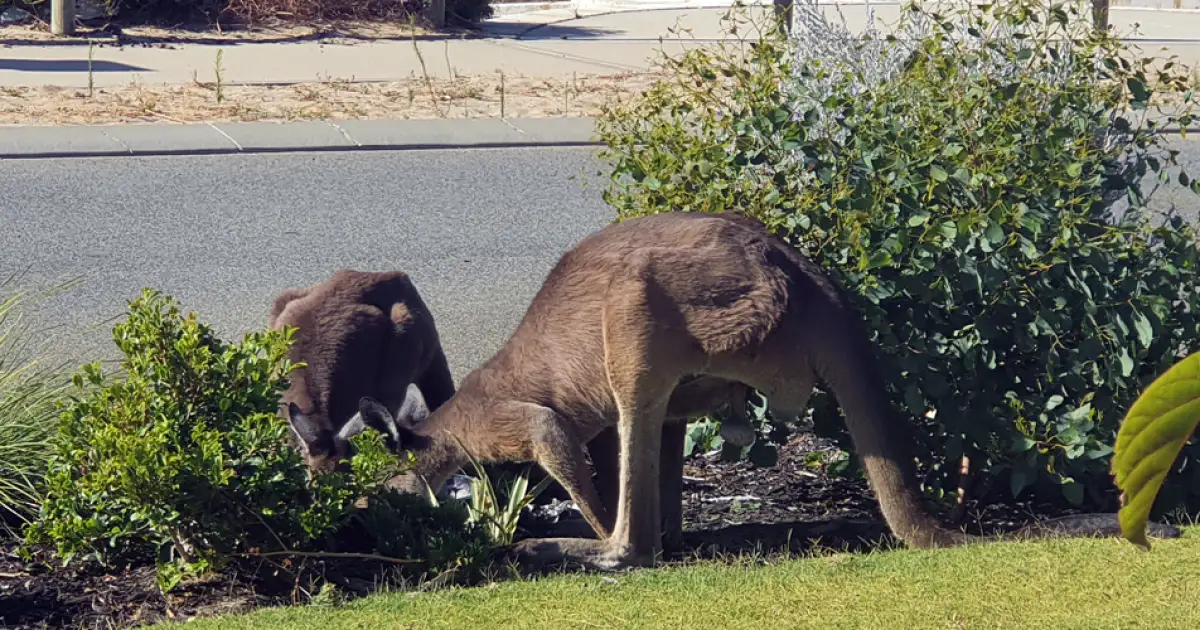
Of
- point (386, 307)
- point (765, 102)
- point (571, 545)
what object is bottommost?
point (571, 545)

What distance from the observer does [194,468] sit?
454 centimetres

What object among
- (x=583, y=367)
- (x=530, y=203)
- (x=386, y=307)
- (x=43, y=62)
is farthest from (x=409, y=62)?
(x=583, y=367)

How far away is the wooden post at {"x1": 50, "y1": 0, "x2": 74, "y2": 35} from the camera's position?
20172mm

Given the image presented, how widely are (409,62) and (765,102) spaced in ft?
44.8

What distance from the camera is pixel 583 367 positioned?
17.1 feet

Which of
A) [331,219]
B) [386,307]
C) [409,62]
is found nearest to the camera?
[386,307]

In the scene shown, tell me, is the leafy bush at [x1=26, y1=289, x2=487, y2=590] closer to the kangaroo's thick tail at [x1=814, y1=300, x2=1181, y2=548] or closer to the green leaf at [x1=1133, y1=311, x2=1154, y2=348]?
the kangaroo's thick tail at [x1=814, y1=300, x2=1181, y2=548]

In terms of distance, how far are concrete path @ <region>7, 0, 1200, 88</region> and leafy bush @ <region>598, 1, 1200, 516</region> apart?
8739 millimetres

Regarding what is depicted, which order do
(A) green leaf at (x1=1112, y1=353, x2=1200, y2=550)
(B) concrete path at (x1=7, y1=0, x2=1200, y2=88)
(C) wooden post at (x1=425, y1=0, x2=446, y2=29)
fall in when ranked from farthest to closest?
(C) wooden post at (x1=425, y1=0, x2=446, y2=29), (B) concrete path at (x1=7, y1=0, x2=1200, y2=88), (A) green leaf at (x1=1112, y1=353, x2=1200, y2=550)

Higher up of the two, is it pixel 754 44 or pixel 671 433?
pixel 754 44

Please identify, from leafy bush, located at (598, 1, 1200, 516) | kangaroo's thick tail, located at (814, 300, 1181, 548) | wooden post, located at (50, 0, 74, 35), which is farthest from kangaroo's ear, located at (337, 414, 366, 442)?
wooden post, located at (50, 0, 74, 35)

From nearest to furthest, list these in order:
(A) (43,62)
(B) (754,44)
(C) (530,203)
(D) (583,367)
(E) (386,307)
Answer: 1. (D) (583,367)
2. (B) (754,44)
3. (E) (386,307)
4. (C) (530,203)
5. (A) (43,62)

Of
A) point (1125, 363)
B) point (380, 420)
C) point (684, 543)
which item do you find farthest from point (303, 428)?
point (1125, 363)

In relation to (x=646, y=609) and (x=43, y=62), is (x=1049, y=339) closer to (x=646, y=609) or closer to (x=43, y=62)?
(x=646, y=609)
